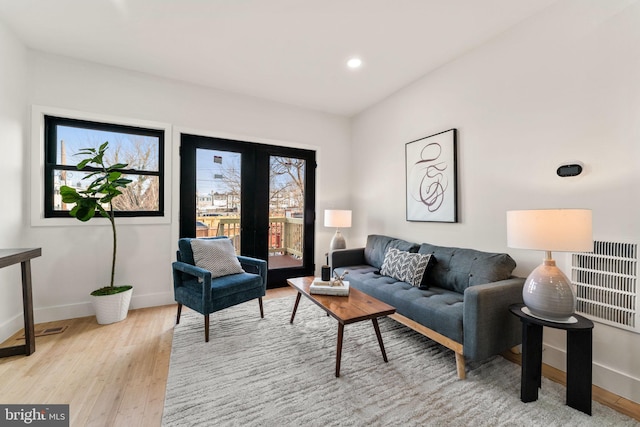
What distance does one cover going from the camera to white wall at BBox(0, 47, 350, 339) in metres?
2.57

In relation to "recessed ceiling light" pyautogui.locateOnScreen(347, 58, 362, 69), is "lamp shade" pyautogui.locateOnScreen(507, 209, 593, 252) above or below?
below

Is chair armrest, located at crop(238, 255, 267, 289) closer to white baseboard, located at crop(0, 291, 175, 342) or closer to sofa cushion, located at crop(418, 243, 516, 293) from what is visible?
white baseboard, located at crop(0, 291, 175, 342)

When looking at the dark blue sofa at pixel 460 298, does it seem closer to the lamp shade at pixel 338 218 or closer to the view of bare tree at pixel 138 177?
the lamp shade at pixel 338 218

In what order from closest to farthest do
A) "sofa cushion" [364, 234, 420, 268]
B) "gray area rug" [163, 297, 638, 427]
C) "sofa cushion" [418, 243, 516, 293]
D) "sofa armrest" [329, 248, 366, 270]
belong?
1. "gray area rug" [163, 297, 638, 427]
2. "sofa cushion" [418, 243, 516, 293]
3. "sofa cushion" [364, 234, 420, 268]
4. "sofa armrest" [329, 248, 366, 270]

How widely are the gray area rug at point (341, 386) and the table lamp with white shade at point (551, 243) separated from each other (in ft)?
1.83

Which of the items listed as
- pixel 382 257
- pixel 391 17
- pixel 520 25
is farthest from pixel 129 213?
pixel 520 25

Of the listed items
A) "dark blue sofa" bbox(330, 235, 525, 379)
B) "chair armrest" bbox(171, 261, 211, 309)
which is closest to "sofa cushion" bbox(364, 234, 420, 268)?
"dark blue sofa" bbox(330, 235, 525, 379)

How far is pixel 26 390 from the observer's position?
169 centimetres

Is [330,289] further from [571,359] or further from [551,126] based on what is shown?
[551,126]

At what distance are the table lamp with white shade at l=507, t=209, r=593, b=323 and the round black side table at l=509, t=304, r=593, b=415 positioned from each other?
72mm

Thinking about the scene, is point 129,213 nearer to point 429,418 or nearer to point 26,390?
Answer: point 26,390

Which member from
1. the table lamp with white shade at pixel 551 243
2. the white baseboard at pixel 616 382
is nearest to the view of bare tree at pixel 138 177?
the table lamp with white shade at pixel 551 243

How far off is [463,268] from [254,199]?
2.73m

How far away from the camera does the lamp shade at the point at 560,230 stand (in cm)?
150
